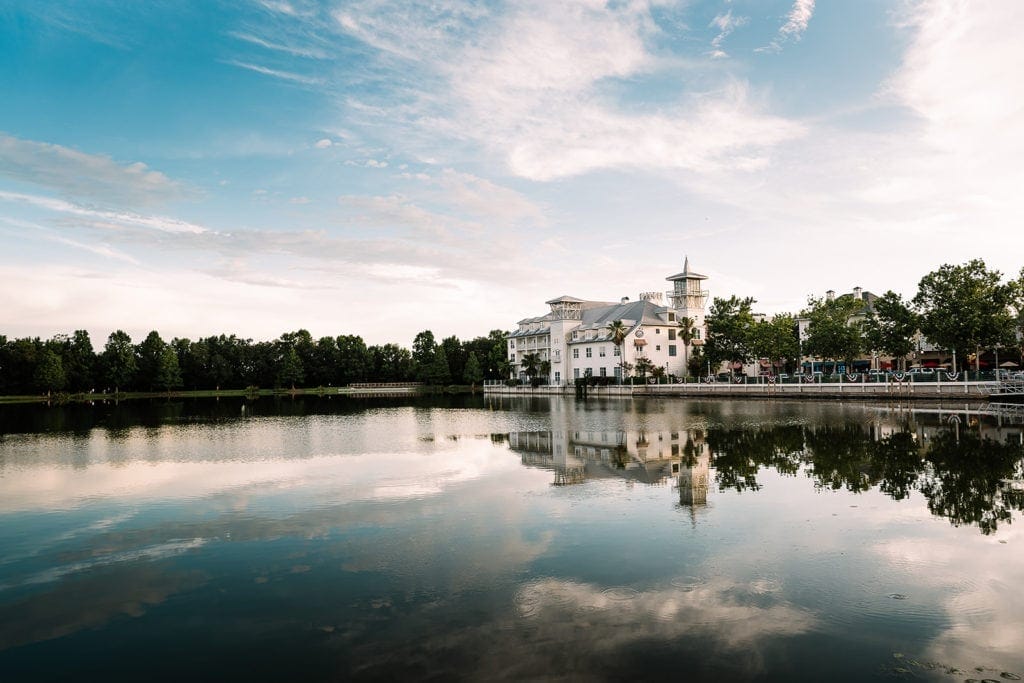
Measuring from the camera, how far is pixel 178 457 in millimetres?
26250

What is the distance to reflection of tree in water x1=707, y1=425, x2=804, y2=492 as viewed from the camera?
1969 centimetres

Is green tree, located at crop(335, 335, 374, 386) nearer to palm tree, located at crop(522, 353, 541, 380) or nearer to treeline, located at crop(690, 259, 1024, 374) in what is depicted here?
palm tree, located at crop(522, 353, 541, 380)

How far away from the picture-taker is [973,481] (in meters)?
18.1

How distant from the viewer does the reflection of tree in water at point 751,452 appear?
19688 millimetres

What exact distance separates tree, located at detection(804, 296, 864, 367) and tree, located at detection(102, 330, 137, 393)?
10805 cm

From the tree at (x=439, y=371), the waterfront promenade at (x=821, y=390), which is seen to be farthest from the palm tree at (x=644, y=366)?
the tree at (x=439, y=371)

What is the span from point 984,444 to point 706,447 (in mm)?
10189

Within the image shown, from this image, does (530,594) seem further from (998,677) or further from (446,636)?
(998,677)

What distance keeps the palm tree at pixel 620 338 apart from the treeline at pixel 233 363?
32447 mm

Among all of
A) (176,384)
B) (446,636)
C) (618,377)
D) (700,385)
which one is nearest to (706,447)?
(446,636)

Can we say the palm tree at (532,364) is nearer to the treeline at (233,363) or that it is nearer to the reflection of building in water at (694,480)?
the treeline at (233,363)

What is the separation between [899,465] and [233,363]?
425 ft

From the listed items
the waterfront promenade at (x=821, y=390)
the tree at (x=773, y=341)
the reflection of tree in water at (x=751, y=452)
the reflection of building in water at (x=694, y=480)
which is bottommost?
the reflection of tree in water at (x=751, y=452)

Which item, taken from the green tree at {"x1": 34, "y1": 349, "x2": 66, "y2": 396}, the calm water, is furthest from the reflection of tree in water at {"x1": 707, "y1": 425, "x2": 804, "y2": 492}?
the green tree at {"x1": 34, "y1": 349, "x2": 66, "y2": 396}
